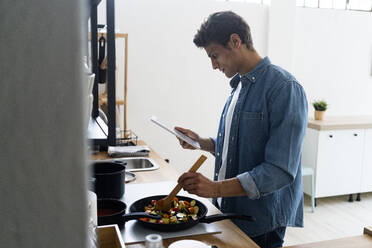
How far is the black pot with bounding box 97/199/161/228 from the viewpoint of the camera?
1.25 metres

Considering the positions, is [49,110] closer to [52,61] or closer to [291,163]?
[52,61]

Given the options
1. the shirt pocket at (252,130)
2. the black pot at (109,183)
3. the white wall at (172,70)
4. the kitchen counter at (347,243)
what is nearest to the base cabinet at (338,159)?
the white wall at (172,70)

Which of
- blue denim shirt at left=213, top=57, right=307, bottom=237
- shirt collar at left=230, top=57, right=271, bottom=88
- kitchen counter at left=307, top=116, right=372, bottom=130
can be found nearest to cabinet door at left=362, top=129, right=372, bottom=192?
kitchen counter at left=307, top=116, right=372, bottom=130

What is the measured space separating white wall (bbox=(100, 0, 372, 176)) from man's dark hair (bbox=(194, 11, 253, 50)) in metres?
2.56

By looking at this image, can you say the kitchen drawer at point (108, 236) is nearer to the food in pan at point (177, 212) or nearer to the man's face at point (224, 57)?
the food in pan at point (177, 212)

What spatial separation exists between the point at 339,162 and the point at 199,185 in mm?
3239

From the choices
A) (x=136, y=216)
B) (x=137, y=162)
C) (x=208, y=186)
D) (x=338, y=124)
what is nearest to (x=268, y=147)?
(x=208, y=186)

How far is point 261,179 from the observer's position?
4.45ft

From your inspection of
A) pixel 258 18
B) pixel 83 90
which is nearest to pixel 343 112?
pixel 258 18

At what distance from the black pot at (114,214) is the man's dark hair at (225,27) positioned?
735 mm

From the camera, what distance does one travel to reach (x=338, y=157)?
13.7ft

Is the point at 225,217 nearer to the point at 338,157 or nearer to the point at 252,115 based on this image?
the point at 252,115

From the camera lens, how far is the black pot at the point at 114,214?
49.0 inches

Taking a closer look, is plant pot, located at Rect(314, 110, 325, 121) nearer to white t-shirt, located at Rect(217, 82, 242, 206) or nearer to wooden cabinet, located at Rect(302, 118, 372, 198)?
wooden cabinet, located at Rect(302, 118, 372, 198)
